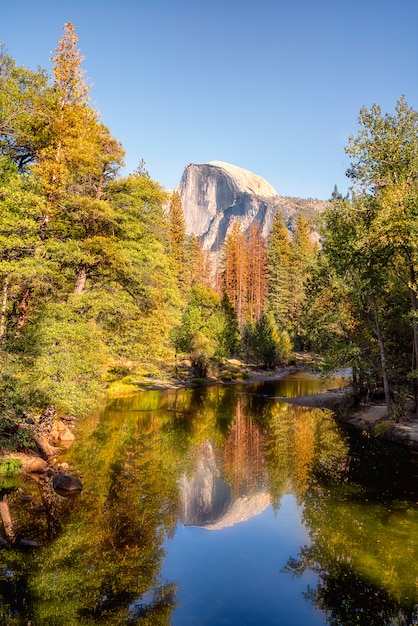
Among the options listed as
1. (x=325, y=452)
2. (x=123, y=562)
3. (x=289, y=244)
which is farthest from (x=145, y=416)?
(x=289, y=244)

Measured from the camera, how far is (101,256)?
20.9m

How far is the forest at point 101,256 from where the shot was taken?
666 inches

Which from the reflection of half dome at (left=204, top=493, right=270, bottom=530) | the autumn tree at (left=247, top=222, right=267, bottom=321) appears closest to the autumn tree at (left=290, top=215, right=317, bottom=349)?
the autumn tree at (left=247, top=222, right=267, bottom=321)

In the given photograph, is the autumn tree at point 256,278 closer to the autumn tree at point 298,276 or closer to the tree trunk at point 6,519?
the autumn tree at point 298,276

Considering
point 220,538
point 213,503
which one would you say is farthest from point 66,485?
point 220,538

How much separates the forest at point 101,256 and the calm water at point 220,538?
4501mm

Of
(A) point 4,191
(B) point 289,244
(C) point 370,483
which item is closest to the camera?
(A) point 4,191

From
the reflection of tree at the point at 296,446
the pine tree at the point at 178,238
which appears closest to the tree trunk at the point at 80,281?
the reflection of tree at the point at 296,446

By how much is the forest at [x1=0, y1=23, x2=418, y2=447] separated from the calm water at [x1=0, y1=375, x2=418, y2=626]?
4.50m

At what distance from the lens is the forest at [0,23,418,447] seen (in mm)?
16906

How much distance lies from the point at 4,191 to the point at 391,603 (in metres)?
17.5

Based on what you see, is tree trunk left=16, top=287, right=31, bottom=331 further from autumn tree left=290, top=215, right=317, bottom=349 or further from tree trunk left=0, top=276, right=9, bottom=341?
autumn tree left=290, top=215, right=317, bottom=349

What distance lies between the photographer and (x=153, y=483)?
1645 cm

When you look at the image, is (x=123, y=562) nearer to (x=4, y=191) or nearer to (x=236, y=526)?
(x=236, y=526)
